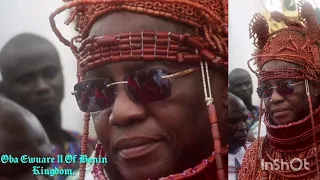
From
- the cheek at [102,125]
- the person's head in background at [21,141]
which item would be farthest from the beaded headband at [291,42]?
the person's head in background at [21,141]

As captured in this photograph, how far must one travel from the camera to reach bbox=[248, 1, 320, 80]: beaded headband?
1514mm

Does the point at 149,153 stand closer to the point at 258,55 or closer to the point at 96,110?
the point at 96,110

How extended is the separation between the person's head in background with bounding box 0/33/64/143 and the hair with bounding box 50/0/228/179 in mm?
152

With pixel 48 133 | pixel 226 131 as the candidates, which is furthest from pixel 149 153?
pixel 48 133

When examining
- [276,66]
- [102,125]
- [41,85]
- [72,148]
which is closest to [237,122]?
[276,66]

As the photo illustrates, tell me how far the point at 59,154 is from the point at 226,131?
0.59 meters

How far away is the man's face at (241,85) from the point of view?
1.60m

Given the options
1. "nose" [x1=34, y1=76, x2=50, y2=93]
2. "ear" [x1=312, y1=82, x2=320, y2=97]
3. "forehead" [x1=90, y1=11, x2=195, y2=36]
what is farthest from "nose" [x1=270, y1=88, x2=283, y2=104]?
"nose" [x1=34, y1=76, x2=50, y2=93]

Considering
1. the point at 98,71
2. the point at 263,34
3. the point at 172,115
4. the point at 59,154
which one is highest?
the point at 263,34

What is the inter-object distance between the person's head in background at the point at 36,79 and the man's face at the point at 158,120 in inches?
7.5

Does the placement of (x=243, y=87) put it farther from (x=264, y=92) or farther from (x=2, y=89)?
(x=2, y=89)

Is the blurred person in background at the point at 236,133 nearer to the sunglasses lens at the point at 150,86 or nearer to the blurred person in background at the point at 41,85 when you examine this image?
the sunglasses lens at the point at 150,86

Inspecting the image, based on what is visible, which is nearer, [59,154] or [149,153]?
[149,153]

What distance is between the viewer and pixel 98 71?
159 cm
